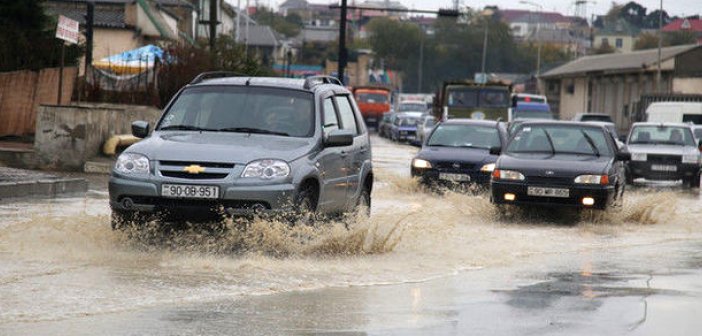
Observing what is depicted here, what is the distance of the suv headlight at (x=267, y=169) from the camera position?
41.9 feet

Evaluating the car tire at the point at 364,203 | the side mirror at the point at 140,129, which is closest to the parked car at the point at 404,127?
the car tire at the point at 364,203

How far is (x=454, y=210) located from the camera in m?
20.5

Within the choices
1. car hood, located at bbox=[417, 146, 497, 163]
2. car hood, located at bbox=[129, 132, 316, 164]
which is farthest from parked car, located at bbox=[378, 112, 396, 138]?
car hood, located at bbox=[129, 132, 316, 164]

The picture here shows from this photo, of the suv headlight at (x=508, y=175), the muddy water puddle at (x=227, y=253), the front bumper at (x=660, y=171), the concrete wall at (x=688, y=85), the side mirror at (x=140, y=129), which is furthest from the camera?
the concrete wall at (x=688, y=85)

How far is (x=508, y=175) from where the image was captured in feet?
62.8

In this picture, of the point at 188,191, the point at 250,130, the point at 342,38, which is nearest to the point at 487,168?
the point at 250,130

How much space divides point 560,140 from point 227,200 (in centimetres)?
876

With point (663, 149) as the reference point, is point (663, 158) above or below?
below

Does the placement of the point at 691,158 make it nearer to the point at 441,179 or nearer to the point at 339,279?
the point at 441,179

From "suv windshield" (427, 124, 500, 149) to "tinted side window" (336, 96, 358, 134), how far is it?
979 cm

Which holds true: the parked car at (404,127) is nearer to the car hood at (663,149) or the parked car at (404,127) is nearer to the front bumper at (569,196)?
A: the car hood at (663,149)

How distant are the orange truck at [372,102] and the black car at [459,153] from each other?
59053mm

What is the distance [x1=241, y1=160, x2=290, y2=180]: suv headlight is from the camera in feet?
41.9

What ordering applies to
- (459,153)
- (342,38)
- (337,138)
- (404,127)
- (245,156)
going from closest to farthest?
(245,156) < (337,138) < (459,153) < (342,38) < (404,127)
